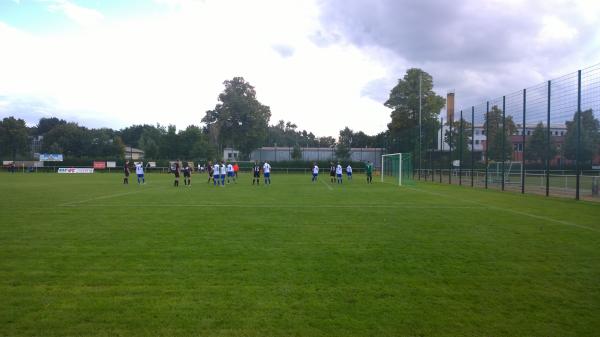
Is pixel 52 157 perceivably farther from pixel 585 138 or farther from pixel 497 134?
pixel 585 138

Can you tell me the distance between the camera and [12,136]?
86.1 metres

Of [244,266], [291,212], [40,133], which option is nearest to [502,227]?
[291,212]

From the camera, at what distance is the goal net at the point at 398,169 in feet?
114

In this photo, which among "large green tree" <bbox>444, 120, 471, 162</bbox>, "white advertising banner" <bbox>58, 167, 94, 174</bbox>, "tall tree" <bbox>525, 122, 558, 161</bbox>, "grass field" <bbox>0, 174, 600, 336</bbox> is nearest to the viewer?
"grass field" <bbox>0, 174, 600, 336</bbox>

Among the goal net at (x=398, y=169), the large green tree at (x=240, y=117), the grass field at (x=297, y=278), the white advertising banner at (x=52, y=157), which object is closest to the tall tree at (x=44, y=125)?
the white advertising banner at (x=52, y=157)

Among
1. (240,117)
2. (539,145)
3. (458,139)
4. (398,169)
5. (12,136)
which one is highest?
(240,117)

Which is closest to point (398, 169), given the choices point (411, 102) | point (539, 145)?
point (539, 145)

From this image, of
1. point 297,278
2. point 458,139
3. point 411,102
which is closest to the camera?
→ point 297,278

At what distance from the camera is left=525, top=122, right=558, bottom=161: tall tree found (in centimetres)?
2300

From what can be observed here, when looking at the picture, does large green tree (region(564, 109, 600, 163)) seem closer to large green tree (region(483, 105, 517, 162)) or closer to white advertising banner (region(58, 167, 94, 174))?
large green tree (region(483, 105, 517, 162))

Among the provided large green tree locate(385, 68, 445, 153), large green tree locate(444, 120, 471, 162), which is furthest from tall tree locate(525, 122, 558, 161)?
large green tree locate(385, 68, 445, 153)

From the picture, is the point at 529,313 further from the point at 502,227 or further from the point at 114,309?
the point at 502,227

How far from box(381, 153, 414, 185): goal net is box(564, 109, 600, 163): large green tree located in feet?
38.7

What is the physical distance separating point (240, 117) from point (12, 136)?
50.7m
